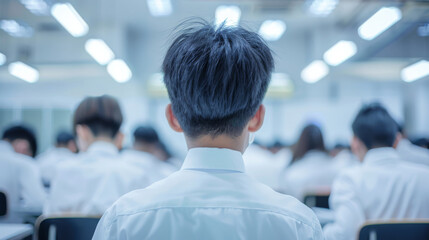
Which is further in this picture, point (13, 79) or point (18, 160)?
point (13, 79)

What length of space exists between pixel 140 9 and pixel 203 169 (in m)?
6.71

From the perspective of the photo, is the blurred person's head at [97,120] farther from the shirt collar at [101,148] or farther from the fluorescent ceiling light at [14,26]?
the fluorescent ceiling light at [14,26]

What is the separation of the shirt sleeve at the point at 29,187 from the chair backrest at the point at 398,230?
2.58 m

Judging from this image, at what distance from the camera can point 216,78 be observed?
754 mm

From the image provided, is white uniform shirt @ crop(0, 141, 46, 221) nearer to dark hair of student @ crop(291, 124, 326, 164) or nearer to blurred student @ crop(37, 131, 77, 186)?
blurred student @ crop(37, 131, 77, 186)

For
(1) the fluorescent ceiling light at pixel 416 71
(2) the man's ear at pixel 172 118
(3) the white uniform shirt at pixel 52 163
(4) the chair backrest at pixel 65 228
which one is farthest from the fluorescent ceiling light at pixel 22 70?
(1) the fluorescent ceiling light at pixel 416 71

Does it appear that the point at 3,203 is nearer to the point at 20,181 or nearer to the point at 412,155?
the point at 20,181

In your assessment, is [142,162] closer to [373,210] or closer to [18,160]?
[18,160]

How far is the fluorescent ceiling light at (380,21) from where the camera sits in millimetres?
3666

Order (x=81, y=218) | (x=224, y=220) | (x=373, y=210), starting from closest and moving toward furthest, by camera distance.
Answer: (x=224, y=220) < (x=81, y=218) < (x=373, y=210)

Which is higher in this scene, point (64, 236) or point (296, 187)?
point (64, 236)

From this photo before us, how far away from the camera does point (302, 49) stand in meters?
8.35

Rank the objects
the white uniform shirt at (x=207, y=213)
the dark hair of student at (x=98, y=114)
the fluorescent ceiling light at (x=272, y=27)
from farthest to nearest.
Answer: the fluorescent ceiling light at (x=272, y=27) < the dark hair of student at (x=98, y=114) < the white uniform shirt at (x=207, y=213)

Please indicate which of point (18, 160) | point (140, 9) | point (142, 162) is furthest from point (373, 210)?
point (140, 9)
